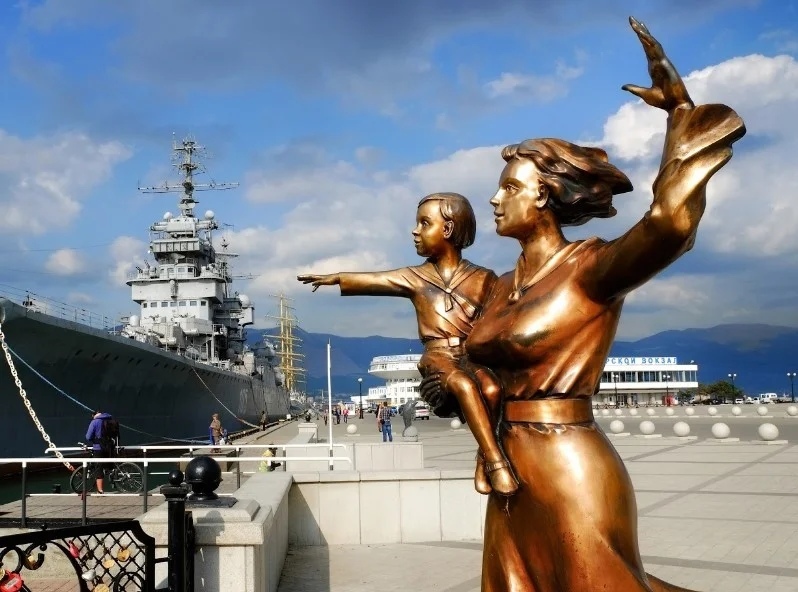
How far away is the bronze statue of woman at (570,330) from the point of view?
7.12 feet

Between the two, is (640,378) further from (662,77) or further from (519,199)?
(662,77)

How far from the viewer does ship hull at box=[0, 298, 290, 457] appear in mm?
22188

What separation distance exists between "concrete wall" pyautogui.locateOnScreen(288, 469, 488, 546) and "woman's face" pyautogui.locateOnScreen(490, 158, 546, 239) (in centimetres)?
584

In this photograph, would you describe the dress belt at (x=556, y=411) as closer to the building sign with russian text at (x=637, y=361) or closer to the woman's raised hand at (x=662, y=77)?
the woman's raised hand at (x=662, y=77)

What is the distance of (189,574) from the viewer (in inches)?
176

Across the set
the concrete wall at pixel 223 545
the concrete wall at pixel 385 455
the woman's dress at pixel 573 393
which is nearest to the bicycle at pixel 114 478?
the concrete wall at pixel 385 455

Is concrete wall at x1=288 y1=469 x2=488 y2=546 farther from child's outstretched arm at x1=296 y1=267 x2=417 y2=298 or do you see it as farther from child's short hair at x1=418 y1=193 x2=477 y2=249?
child's short hair at x1=418 y1=193 x2=477 y2=249

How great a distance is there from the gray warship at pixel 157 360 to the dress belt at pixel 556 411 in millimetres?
12347

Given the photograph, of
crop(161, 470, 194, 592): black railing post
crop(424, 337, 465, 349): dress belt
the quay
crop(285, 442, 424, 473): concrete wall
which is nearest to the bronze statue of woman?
crop(424, 337, 465, 349): dress belt

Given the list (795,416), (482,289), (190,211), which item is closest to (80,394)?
(482,289)

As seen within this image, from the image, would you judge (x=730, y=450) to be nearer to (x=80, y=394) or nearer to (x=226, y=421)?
(x=80, y=394)

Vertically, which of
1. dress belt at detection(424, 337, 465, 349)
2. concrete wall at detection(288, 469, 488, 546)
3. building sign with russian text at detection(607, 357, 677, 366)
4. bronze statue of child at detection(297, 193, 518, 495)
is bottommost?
concrete wall at detection(288, 469, 488, 546)

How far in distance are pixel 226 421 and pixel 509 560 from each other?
42577 millimetres

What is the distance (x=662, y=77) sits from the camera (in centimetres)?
221
